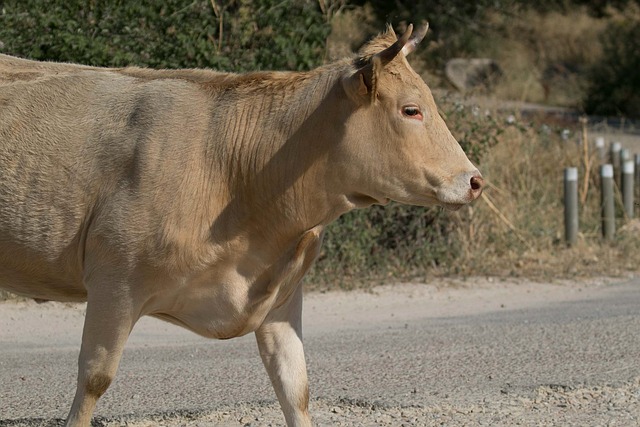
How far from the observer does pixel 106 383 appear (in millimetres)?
5207

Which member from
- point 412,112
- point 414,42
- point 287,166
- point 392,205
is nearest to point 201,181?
point 287,166

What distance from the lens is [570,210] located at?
13.1 m

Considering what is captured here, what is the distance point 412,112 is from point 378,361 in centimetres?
318

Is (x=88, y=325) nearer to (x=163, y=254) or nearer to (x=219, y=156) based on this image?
(x=163, y=254)

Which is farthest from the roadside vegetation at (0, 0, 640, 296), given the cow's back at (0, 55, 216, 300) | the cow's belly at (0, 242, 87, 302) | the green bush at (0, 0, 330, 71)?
the cow's belly at (0, 242, 87, 302)

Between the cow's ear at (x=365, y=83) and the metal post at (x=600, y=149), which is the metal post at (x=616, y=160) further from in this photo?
the cow's ear at (x=365, y=83)

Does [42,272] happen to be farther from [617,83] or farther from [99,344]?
[617,83]

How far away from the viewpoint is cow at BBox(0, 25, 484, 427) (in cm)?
504

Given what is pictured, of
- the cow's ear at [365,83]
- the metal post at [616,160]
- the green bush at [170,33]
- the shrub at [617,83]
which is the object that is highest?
the cow's ear at [365,83]

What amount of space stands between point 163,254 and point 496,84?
21.0 m

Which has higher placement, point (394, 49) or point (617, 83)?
point (394, 49)

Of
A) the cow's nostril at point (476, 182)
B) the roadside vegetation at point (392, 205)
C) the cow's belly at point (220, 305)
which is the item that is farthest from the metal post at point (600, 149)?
the cow's belly at point (220, 305)

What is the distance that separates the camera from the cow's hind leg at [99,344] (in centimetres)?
507

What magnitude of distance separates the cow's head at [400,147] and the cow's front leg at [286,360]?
0.82m
